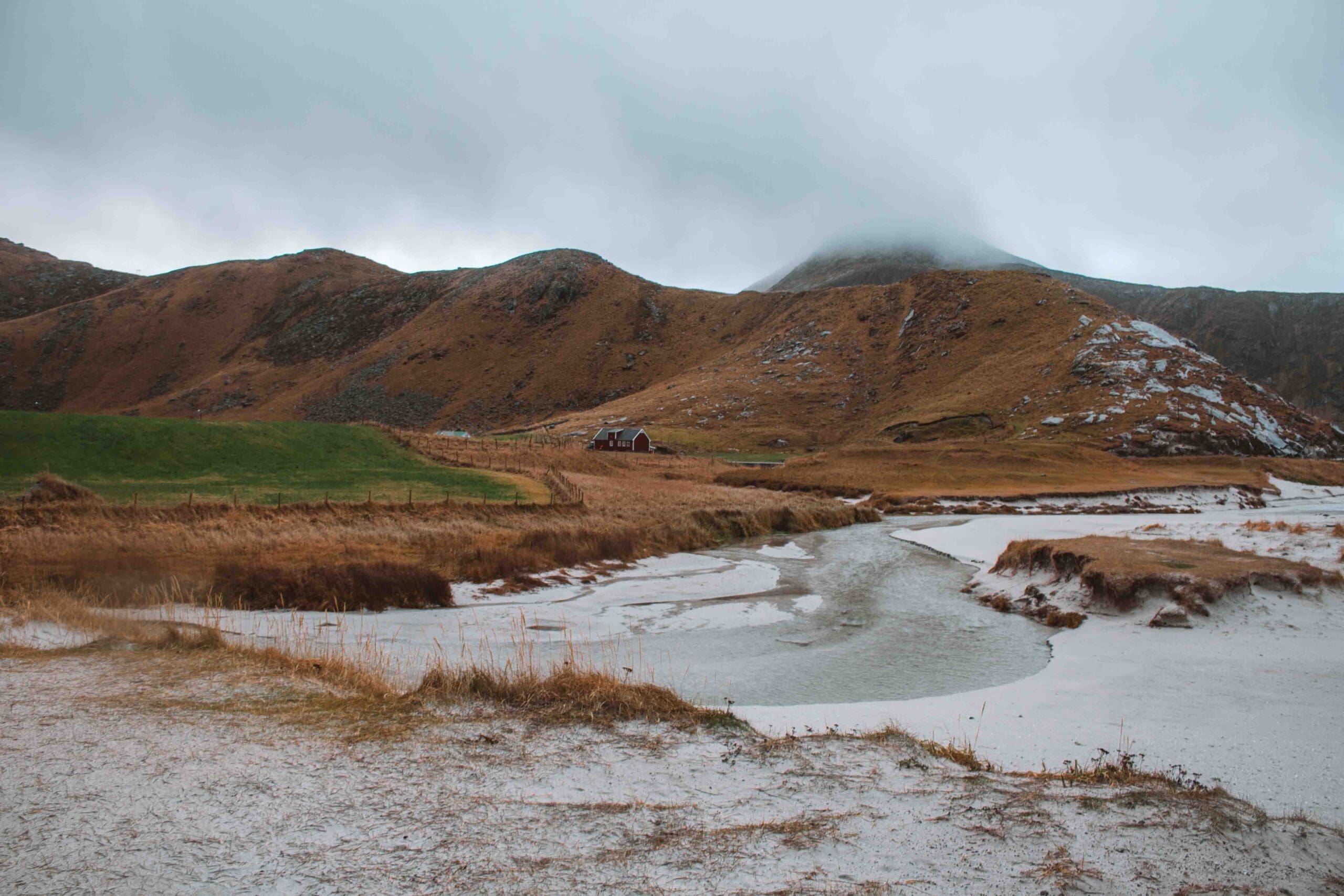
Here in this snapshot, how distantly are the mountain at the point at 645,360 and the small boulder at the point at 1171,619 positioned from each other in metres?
62.4

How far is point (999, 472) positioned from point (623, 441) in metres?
38.4

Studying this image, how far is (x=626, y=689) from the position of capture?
901 cm

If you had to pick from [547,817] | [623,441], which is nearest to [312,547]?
[547,817]

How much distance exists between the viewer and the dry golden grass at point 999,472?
52969 mm

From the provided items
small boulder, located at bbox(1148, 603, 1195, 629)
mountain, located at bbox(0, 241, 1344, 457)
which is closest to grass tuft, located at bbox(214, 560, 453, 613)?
small boulder, located at bbox(1148, 603, 1195, 629)

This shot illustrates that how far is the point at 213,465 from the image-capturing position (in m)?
30.5

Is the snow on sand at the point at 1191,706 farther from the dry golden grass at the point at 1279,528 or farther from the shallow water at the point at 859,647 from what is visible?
the dry golden grass at the point at 1279,528

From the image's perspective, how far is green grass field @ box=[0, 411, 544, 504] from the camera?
25.6m

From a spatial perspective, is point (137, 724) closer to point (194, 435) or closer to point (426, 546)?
point (426, 546)

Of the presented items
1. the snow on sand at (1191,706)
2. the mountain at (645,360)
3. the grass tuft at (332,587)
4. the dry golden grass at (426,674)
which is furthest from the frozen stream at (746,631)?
the mountain at (645,360)

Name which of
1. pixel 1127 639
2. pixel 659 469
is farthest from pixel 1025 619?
pixel 659 469

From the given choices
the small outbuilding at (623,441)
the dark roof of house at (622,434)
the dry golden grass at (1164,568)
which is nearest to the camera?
the dry golden grass at (1164,568)

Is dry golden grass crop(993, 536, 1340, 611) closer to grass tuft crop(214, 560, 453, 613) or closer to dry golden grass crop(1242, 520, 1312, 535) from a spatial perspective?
dry golden grass crop(1242, 520, 1312, 535)

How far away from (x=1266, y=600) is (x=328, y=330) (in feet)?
619
